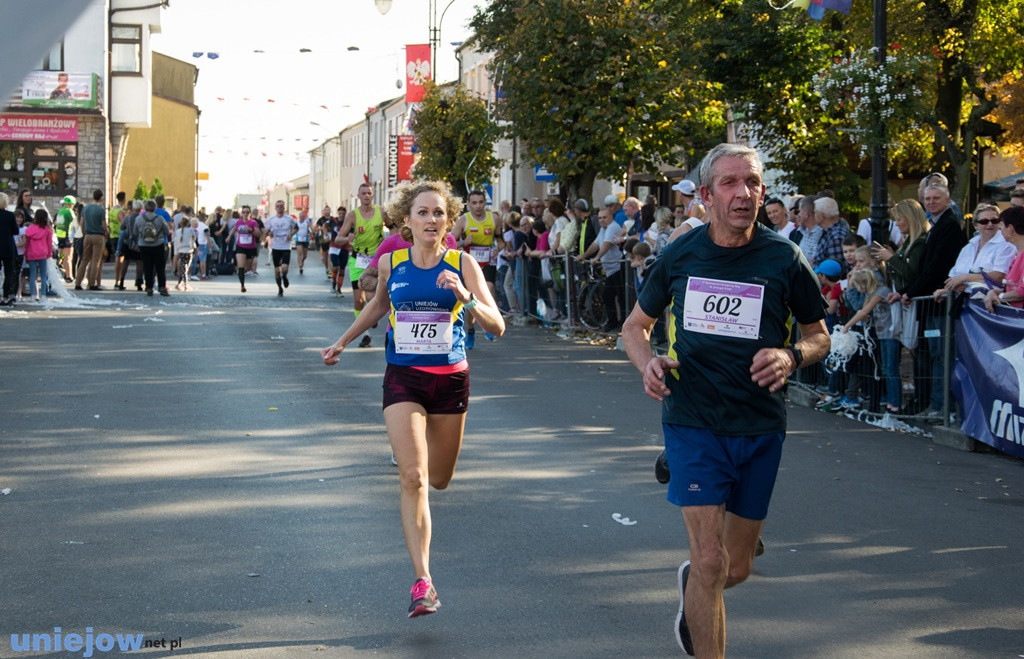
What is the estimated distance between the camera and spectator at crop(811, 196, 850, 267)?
1246 centimetres

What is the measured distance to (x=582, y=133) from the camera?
21.5 meters

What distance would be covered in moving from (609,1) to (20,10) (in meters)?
20.6

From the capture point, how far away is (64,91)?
146ft

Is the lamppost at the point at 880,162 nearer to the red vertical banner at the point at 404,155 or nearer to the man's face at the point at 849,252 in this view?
the man's face at the point at 849,252

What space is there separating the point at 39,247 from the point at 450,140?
17350mm

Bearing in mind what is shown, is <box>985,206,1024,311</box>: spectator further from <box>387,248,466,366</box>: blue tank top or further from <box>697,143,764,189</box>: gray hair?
<box>697,143,764,189</box>: gray hair

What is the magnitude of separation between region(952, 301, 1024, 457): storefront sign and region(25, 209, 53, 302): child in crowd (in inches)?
691

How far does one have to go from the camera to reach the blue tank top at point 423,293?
5930mm

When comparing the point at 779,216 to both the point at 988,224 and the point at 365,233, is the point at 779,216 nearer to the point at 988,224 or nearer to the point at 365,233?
the point at 988,224

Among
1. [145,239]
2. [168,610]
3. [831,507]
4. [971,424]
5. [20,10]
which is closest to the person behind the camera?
[20,10]

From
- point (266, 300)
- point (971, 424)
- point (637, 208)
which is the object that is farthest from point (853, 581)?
point (266, 300)

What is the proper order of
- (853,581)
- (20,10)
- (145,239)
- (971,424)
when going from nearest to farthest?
(20,10) < (853,581) < (971,424) < (145,239)

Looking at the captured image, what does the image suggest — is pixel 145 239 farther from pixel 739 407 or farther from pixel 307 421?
pixel 739 407

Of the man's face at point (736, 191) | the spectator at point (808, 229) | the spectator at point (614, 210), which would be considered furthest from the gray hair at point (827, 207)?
the man's face at point (736, 191)
